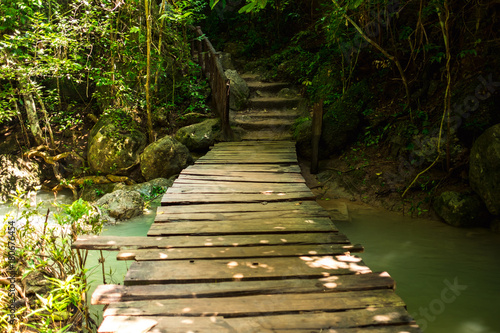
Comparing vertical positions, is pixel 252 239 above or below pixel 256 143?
below

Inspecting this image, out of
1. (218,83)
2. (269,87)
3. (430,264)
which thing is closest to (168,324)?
(430,264)

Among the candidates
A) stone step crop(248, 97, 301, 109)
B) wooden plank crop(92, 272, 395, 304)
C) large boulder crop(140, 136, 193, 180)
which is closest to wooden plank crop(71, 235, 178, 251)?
wooden plank crop(92, 272, 395, 304)

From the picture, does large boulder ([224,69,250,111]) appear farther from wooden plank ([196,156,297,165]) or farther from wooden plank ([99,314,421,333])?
wooden plank ([99,314,421,333])

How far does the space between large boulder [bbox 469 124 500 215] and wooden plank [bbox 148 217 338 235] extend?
2.81 metres

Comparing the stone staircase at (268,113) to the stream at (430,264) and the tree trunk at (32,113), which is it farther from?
the tree trunk at (32,113)

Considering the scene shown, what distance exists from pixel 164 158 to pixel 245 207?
3217mm

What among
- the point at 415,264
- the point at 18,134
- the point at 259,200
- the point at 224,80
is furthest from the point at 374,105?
the point at 18,134

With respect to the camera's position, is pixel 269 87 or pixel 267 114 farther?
pixel 269 87

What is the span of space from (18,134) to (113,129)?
274 cm

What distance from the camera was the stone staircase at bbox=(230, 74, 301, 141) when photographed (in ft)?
23.0

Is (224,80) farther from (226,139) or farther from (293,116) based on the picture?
(293,116)

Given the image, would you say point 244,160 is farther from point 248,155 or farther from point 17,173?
point 17,173

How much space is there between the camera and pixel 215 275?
2146 millimetres

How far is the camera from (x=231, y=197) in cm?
367
